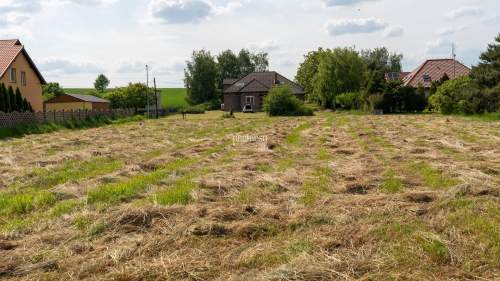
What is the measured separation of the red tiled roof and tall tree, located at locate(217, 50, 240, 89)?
6075 centimetres

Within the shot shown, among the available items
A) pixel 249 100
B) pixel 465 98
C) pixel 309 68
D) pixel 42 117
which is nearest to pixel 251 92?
pixel 249 100

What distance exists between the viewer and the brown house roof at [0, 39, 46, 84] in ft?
133

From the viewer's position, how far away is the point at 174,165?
1355 cm

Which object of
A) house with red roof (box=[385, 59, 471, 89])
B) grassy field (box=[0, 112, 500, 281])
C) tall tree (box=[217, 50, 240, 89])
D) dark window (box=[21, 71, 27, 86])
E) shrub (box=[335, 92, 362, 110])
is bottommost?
grassy field (box=[0, 112, 500, 281])

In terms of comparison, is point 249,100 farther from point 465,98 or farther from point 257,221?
point 257,221

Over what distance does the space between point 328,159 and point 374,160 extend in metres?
1.30

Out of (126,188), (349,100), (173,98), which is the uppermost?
(173,98)

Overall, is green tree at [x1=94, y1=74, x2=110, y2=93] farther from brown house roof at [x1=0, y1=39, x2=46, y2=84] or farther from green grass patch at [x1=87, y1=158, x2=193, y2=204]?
green grass patch at [x1=87, y1=158, x2=193, y2=204]

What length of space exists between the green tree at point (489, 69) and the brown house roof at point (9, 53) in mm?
37652

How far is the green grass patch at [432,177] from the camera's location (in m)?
9.45

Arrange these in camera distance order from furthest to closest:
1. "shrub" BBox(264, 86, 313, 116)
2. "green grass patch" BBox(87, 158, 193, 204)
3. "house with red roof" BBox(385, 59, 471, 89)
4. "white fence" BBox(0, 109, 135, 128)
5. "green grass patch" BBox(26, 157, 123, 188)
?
"house with red roof" BBox(385, 59, 471, 89), "shrub" BBox(264, 86, 313, 116), "white fence" BBox(0, 109, 135, 128), "green grass patch" BBox(26, 157, 123, 188), "green grass patch" BBox(87, 158, 193, 204)

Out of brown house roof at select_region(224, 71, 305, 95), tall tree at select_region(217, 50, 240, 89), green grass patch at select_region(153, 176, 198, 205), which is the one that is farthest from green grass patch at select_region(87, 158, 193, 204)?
tall tree at select_region(217, 50, 240, 89)

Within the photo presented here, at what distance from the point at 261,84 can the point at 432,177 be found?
70.7m

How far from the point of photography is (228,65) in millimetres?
124250
